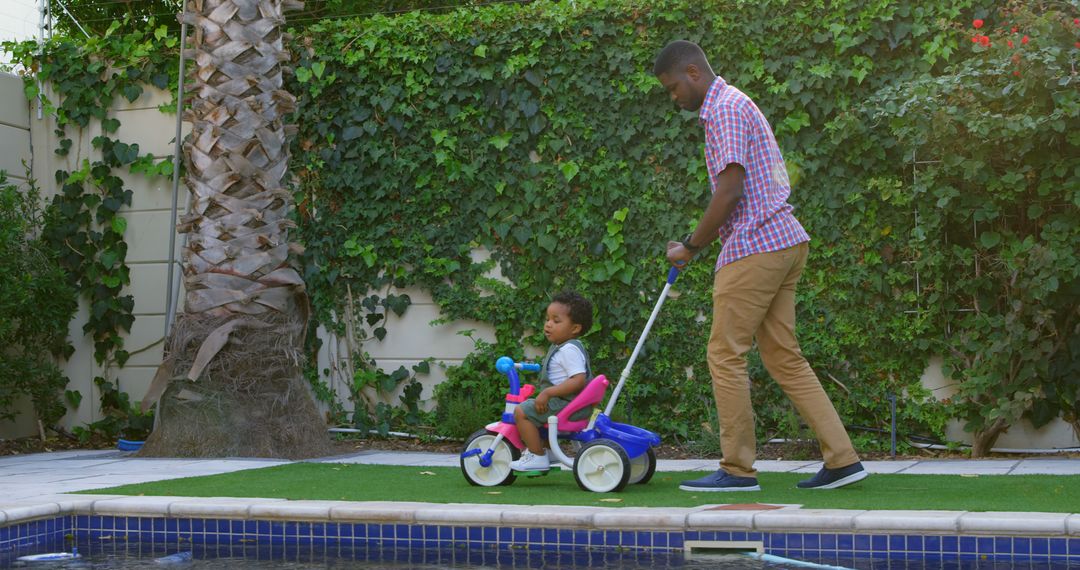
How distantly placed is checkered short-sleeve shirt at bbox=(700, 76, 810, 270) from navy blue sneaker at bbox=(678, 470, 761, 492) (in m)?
0.81

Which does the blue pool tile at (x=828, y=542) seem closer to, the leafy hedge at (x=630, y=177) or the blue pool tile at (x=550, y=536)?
the blue pool tile at (x=550, y=536)

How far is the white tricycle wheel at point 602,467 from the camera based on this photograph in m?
4.61

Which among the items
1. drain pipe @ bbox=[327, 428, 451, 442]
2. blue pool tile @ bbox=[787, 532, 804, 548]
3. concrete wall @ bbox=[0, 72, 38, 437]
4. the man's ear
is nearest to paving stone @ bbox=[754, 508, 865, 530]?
blue pool tile @ bbox=[787, 532, 804, 548]

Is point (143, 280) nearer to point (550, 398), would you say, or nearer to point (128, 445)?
point (128, 445)

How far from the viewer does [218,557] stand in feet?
13.0

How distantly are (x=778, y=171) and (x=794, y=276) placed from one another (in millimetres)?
405

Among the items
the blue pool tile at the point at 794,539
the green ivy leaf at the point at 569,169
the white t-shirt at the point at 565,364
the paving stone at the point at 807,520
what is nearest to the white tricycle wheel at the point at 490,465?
the white t-shirt at the point at 565,364

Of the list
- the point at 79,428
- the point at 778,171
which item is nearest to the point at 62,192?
the point at 79,428

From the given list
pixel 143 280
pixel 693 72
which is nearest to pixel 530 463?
pixel 693 72

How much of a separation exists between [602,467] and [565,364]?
0.44m

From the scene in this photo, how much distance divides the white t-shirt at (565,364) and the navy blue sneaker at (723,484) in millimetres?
619

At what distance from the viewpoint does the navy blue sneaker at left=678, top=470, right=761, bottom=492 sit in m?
4.58

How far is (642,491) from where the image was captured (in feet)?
→ 15.4

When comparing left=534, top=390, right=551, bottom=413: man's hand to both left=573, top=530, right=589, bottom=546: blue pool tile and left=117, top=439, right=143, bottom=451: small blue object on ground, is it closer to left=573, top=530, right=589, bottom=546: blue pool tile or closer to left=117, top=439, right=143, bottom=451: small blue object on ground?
left=573, top=530, right=589, bottom=546: blue pool tile
